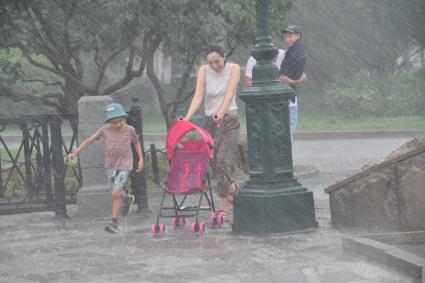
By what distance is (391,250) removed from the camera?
7426mm

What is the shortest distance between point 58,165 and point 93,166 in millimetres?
416

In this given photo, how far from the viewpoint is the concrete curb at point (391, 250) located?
6.98 metres

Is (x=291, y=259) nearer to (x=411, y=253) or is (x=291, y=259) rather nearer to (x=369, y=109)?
(x=411, y=253)

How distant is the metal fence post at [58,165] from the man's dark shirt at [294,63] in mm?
2718

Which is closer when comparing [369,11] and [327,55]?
[369,11]

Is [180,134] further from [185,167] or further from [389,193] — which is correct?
[389,193]

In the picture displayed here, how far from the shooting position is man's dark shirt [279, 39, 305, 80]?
1085 cm

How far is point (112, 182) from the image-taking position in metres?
10.4

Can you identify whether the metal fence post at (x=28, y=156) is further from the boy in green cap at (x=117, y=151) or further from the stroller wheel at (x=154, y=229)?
the stroller wheel at (x=154, y=229)

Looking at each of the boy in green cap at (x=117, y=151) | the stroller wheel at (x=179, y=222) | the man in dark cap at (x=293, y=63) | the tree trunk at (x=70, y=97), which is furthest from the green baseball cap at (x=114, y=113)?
the tree trunk at (x=70, y=97)

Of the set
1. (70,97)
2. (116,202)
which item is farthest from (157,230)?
(70,97)

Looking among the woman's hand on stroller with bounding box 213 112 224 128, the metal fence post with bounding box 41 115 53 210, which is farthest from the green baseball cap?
the metal fence post with bounding box 41 115 53 210

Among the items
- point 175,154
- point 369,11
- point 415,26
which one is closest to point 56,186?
point 175,154

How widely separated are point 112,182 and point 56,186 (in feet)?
4.32
